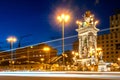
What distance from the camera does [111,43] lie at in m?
145

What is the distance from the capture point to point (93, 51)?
64.6 meters

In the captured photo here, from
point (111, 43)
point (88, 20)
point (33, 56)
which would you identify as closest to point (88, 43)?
point (88, 20)

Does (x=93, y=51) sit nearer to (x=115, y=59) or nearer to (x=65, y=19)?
(x=65, y=19)

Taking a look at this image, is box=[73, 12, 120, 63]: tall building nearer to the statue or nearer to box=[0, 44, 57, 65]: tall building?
box=[0, 44, 57, 65]: tall building

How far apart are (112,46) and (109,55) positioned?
4421 millimetres

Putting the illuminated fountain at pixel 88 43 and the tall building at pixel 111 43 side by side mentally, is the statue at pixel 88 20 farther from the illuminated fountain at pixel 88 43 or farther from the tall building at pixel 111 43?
the tall building at pixel 111 43

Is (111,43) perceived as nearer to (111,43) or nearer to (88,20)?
(111,43)

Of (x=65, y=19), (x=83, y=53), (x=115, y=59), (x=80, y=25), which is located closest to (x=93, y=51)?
(x=83, y=53)

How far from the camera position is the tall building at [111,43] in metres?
142

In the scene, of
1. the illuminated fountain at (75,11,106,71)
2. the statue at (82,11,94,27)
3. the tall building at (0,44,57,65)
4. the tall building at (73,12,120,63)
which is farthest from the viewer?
the tall building at (73,12,120,63)

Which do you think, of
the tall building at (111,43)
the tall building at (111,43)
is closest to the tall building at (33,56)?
the tall building at (111,43)

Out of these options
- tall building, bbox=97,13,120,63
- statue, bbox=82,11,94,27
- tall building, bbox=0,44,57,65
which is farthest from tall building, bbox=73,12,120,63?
statue, bbox=82,11,94,27

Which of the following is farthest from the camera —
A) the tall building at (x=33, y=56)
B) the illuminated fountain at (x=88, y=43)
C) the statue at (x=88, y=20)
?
the tall building at (x=33, y=56)

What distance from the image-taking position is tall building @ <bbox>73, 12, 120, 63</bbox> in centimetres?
14162
